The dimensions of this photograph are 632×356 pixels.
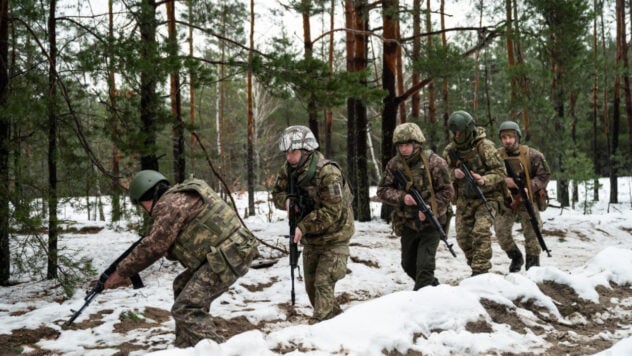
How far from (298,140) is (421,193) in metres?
1.69

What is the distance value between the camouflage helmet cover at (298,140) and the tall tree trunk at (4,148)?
2.71 meters

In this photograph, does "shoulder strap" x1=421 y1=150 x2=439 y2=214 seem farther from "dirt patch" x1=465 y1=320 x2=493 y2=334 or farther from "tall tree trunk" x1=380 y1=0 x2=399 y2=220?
"tall tree trunk" x1=380 y1=0 x2=399 y2=220

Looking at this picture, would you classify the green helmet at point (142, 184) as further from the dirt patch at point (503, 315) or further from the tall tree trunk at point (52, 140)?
the dirt patch at point (503, 315)

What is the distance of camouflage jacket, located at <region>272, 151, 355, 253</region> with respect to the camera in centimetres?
437

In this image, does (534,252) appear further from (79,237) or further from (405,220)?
(79,237)

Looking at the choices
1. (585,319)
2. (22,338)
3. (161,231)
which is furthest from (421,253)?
(22,338)

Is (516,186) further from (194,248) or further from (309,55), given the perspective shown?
(194,248)

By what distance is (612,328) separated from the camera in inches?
161

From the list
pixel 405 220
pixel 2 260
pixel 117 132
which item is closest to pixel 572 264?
pixel 405 220

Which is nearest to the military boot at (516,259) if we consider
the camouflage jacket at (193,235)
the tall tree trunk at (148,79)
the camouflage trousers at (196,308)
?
the camouflage jacket at (193,235)

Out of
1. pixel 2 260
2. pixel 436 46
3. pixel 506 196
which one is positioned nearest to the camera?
pixel 506 196

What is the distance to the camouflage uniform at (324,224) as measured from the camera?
438 centimetres

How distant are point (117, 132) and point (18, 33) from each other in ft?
10.5

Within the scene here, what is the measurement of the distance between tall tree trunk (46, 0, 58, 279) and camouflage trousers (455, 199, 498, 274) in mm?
4720
